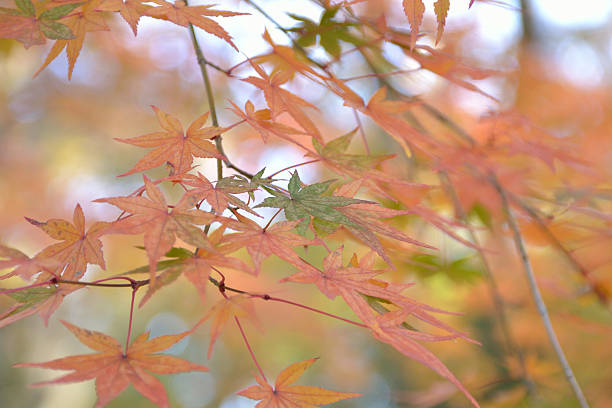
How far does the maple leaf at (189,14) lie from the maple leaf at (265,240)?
0.69 feet

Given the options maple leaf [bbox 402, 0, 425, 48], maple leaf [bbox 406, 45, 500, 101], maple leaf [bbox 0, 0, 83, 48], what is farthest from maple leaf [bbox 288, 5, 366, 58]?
A: maple leaf [bbox 0, 0, 83, 48]

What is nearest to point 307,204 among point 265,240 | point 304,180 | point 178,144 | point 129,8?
point 265,240

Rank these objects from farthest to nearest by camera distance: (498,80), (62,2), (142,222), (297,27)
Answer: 1. (498,80)
2. (297,27)
3. (62,2)
4. (142,222)

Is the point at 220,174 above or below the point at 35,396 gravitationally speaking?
above

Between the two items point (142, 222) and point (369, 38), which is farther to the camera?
point (369, 38)

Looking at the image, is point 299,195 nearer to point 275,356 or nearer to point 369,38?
point 369,38

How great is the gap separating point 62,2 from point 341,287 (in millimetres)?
408

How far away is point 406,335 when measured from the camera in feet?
1.48

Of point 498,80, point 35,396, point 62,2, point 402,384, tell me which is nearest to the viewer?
point 62,2

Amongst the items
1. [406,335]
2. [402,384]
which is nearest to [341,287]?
[406,335]

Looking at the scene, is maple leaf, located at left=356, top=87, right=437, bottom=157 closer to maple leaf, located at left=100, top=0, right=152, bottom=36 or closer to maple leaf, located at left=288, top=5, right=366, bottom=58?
maple leaf, located at left=288, top=5, right=366, bottom=58

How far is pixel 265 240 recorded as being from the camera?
441 mm

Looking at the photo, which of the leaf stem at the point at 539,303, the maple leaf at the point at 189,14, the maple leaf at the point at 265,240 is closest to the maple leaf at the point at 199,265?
the maple leaf at the point at 265,240

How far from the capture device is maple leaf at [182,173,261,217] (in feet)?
1.47
